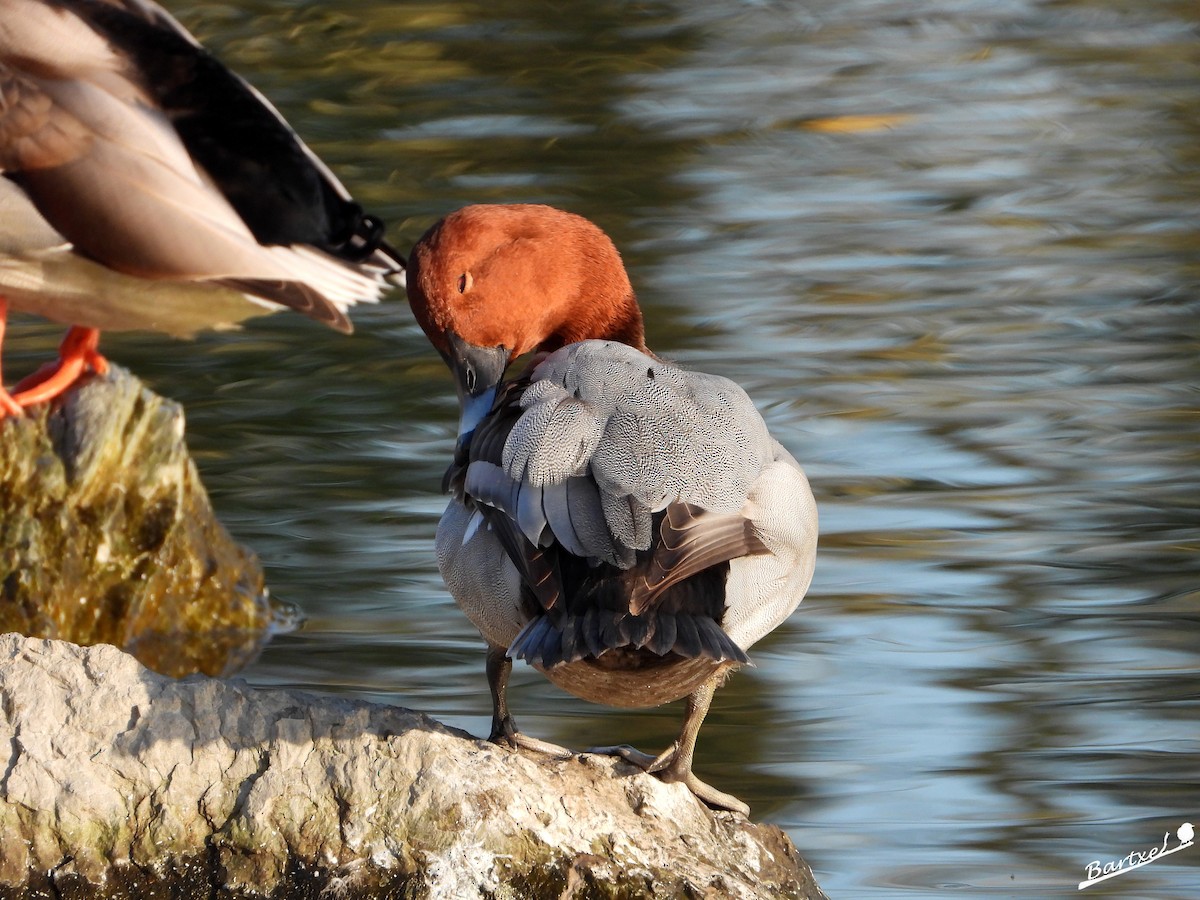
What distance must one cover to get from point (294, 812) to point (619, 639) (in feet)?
2.00

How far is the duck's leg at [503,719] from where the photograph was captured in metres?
3.61

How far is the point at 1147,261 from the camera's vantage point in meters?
7.65

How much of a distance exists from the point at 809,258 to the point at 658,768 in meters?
4.60

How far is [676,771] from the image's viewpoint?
3561 mm

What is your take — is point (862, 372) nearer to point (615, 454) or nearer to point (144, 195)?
point (144, 195)

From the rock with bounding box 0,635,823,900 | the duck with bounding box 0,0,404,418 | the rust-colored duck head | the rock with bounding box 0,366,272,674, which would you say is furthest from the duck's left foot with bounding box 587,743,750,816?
the duck with bounding box 0,0,404,418

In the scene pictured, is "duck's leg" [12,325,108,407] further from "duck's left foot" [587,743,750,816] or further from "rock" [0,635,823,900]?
"duck's left foot" [587,743,750,816]

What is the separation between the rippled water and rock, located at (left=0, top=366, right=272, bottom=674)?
0.23 metres

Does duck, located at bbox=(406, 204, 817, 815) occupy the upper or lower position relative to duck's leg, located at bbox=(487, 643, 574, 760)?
upper

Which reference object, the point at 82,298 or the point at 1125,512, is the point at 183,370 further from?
the point at 1125,512

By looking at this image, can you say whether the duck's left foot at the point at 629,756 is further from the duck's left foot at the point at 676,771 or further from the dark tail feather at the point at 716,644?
the dark tail feather at the point at 716,644
